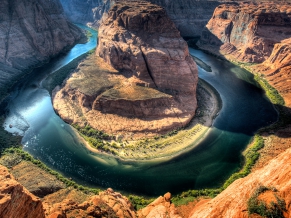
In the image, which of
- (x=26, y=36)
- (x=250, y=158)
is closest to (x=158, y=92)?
(x=250, y=158)

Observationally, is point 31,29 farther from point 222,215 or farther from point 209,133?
point 222,215

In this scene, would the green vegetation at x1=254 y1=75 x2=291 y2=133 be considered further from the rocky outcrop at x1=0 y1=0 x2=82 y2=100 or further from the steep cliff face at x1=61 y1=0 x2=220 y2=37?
the rocky outcrop at x1=0 y1=0 x2=82 y2=100

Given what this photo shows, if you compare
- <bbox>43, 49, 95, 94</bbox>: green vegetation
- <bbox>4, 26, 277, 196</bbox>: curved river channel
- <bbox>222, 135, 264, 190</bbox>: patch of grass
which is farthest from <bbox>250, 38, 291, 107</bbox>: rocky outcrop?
<bbox>43, 49, 95, 94</bbox>: green vegetation

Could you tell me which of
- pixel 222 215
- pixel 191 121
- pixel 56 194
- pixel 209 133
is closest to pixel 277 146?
pixel 209 133

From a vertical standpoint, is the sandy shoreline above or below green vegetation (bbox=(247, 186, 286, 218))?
below

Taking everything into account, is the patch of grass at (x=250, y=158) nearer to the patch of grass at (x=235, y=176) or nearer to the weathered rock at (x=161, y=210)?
the patch of grass at (x=235, y=176)

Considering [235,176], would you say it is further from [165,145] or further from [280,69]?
[280,69]
